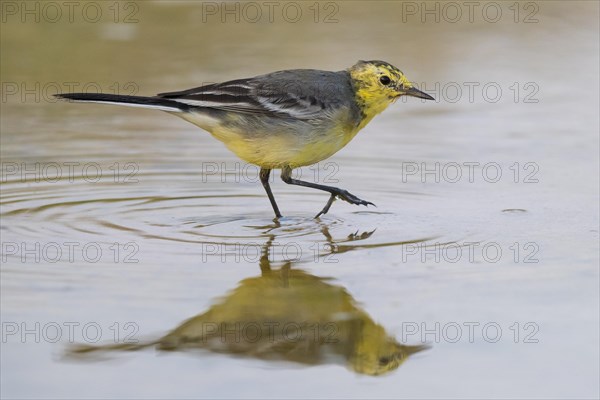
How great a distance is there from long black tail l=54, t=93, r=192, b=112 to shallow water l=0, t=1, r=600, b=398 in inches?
31.1

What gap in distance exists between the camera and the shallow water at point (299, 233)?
17.4 feet

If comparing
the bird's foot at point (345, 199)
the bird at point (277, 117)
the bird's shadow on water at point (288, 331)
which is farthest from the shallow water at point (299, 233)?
the bird at point (277, 117)

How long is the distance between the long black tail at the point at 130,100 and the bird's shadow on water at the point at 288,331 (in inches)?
69.3

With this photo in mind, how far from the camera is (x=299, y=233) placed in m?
7.77

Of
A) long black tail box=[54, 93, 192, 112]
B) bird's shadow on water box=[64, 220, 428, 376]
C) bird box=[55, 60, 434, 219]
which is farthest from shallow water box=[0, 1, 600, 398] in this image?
long black tail box=[54, 93, 192, 112]

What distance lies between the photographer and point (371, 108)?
8.83 metres

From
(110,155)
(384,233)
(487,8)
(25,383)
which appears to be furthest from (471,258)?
(487,8)

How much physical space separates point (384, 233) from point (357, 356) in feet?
7.56

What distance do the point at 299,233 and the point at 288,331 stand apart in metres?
2.12

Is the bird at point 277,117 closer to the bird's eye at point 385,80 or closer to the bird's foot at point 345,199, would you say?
the bird's foot at point 345,199

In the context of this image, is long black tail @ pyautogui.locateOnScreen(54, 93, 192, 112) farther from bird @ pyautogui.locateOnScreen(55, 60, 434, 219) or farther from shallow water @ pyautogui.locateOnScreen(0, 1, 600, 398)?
shallow water @ pyautogui.locateOnScreen(0, 1, 600, 398)

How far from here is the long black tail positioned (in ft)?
25.0

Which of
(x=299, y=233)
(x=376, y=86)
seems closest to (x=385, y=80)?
(x=376, y=86)

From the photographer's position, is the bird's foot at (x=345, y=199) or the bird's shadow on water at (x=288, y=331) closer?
the bird's shadow on water at (x=288, y=331)
